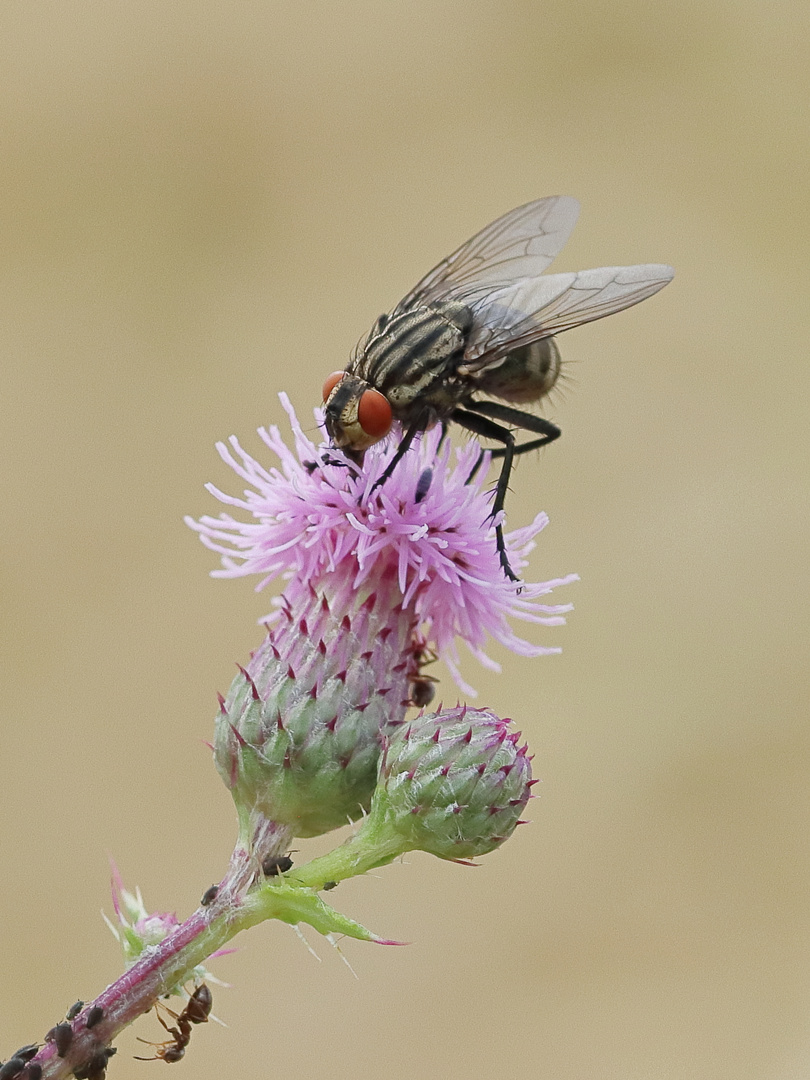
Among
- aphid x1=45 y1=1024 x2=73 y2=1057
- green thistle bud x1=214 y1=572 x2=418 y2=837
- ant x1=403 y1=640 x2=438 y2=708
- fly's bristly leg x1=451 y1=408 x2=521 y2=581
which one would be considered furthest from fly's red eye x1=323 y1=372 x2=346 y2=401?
aphid x1=45 y1=1024 x2=73 y2=1057

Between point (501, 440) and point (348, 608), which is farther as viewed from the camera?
point (501, 440)

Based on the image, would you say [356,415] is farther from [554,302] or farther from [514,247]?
[514,247]

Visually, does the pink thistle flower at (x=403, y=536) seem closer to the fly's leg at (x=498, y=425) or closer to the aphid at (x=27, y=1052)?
the fly's leg at (x=498, y=425)

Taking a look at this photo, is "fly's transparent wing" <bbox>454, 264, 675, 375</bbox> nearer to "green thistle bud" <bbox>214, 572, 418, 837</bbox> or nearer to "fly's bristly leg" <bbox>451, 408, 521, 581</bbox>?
"fly's bristly leg" <bbox>451, 408, 521, 581</bbox>

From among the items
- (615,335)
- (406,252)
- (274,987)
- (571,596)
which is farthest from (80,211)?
(274,987)

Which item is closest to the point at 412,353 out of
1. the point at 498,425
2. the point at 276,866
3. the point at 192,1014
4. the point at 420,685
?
the point at 498,425

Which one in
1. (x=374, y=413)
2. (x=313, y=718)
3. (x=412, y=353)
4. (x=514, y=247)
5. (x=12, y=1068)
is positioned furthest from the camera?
(x=514, y=247)

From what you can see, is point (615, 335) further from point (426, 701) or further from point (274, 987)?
point (426, 701)
